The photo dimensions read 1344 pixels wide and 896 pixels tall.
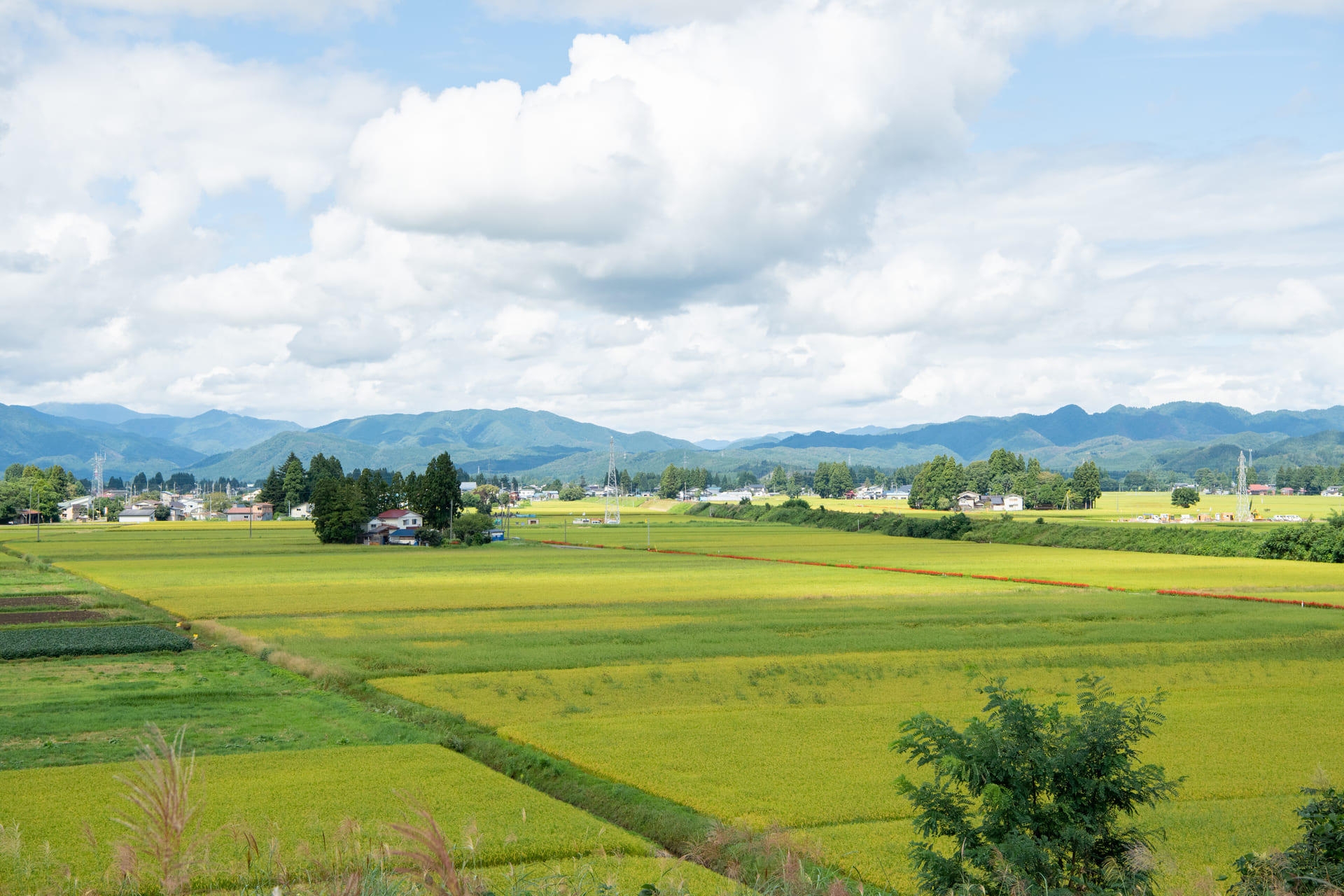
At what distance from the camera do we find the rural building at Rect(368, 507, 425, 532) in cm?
11900

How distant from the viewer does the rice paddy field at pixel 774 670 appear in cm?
1727

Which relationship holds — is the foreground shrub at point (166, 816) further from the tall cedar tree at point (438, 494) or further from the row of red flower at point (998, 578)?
the tall cedar tree at point (438, 494)

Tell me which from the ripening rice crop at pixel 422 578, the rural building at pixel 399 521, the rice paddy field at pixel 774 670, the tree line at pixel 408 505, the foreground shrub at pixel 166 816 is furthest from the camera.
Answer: the rural building at pixel 399 521

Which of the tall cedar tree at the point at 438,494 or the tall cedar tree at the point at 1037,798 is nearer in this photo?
the tall cedar tree at the point at 1037,798

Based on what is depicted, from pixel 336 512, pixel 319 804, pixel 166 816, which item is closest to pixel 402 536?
pixel 336 512

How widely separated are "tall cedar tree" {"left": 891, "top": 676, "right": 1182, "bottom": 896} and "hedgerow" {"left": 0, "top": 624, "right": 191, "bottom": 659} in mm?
33601

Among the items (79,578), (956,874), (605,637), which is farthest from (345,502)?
(956,874)

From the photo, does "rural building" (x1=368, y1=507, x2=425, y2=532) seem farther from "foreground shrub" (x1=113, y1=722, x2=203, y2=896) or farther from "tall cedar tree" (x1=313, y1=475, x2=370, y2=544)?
"foreground shrub" (x1=113, y1=722, x2=203, y2=896)

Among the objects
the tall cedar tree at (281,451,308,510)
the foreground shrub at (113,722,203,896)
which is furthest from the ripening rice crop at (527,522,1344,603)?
the tall cedar tree at (281,451,308,510)

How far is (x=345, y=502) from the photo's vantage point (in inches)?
4402

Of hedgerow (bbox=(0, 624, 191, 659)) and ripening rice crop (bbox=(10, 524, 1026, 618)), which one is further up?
hedgerow (bbox=(0, 624, 191, 659))

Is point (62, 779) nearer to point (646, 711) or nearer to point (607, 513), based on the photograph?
point (646, 711)

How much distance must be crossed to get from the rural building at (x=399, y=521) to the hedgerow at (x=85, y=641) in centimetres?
7770

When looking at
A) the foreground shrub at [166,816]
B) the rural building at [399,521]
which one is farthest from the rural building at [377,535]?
the foreground shrub at [166,816]
